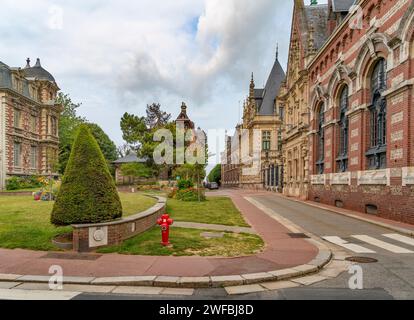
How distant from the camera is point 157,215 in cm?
1255

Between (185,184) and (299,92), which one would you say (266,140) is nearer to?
(299,92)

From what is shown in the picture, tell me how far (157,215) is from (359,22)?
49.7ft

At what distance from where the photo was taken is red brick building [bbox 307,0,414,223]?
13695 millimetres

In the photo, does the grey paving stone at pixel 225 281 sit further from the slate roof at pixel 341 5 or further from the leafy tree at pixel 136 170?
the leafy tree at pixel 136 170

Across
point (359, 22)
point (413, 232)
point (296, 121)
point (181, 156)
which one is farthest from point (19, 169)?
point (413, 232)

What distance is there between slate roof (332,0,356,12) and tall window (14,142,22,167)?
3596cm

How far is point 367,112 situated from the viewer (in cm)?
1775

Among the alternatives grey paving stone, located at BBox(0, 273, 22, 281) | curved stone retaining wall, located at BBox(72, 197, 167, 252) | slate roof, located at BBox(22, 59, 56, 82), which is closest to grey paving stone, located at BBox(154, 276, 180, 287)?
grey paving stone, located at BBox(0, 273, 22, 281)

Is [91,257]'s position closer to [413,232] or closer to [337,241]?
[337,241]

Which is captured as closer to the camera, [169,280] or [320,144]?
[169,280]

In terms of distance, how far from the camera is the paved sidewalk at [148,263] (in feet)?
21.1

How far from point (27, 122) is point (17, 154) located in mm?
4390

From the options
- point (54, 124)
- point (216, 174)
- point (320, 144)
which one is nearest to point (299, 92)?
point (320, 144)

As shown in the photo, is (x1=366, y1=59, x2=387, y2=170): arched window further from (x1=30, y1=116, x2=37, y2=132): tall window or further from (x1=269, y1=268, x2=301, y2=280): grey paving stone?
(x1=30, y1=116, x2=37, y2=132): tall window
